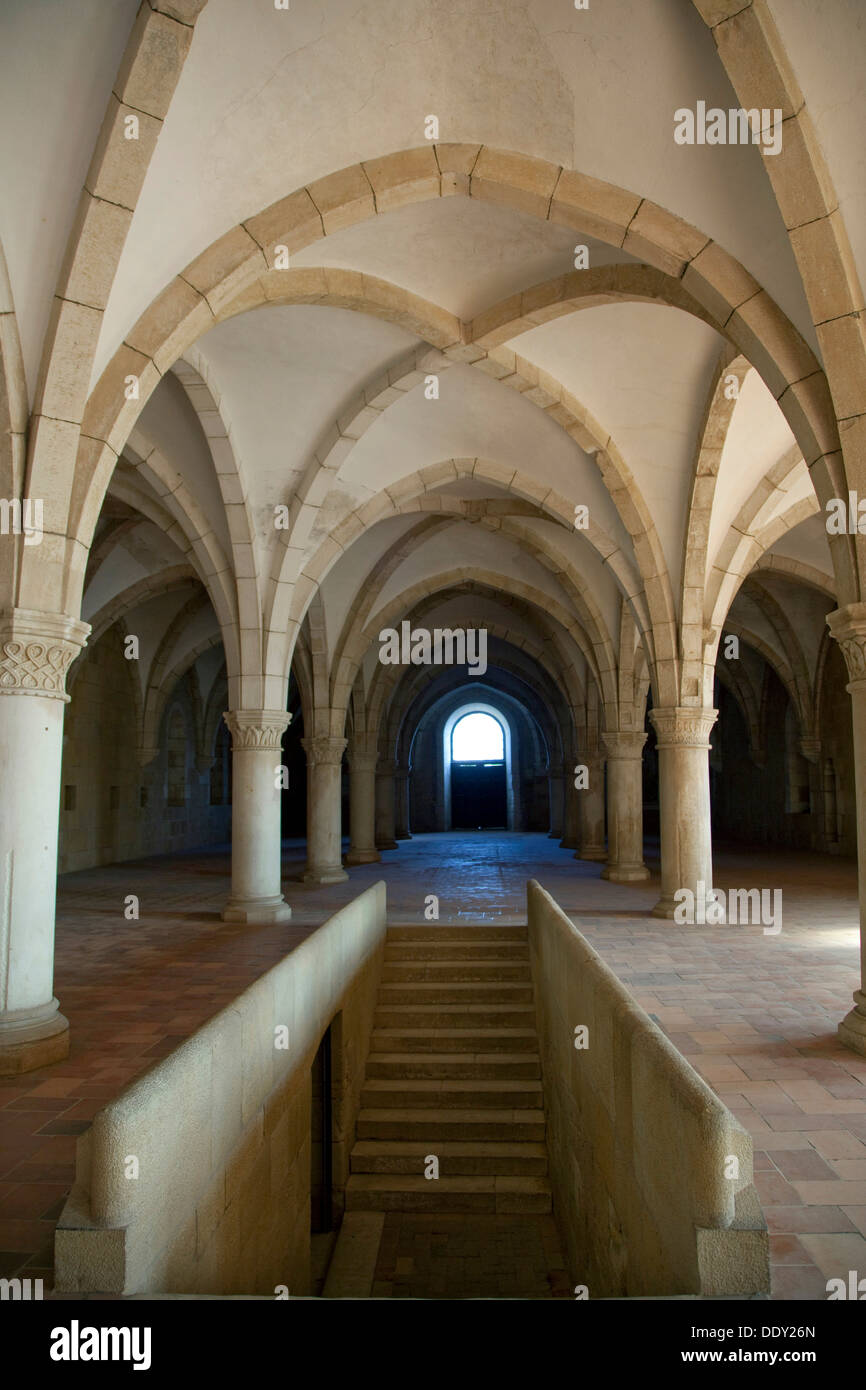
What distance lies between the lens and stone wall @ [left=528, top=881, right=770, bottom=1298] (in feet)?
7.88

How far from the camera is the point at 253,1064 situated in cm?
401

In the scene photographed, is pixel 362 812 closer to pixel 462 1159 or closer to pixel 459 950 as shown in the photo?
pixel 459 950

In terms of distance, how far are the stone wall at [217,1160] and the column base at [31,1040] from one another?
1120mm

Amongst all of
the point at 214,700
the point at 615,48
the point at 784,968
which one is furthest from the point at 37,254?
the point at 214,700

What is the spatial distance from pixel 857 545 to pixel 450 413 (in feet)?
19.2

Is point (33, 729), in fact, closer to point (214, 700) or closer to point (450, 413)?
point (450, 413)

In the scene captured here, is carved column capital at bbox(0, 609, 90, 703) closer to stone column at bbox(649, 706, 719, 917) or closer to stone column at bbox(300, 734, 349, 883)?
stone column at bbox(649, 706, 719, 917)

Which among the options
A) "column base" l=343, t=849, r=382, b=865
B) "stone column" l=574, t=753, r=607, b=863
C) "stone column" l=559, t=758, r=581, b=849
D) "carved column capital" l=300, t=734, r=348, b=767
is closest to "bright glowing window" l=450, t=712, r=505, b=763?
"stone column" l=559, t=758, r=581, b=849

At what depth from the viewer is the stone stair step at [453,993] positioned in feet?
27.2

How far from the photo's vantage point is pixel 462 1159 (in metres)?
6.80

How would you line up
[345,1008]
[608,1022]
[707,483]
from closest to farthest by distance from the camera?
[608,1022], [345,1008], [707,483]

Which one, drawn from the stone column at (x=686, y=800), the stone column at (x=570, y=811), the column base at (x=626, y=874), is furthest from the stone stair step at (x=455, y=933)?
the stone column at (x=570, y=811)

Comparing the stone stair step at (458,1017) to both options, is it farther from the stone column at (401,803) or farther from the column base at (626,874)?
the stone column at (401,803)

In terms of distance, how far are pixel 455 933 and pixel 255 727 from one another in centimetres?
284
